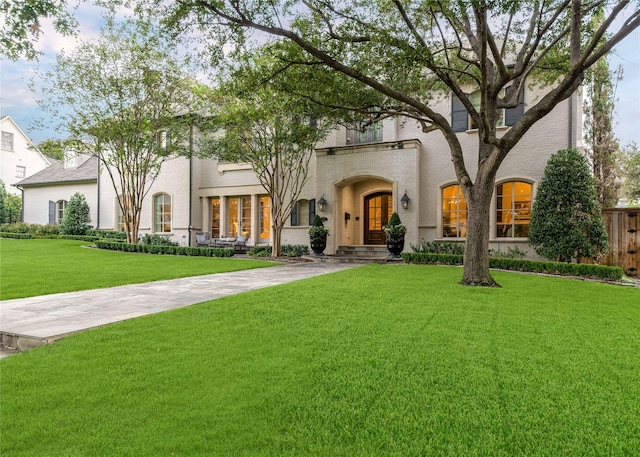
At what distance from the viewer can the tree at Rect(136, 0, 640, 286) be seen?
6.81 meters

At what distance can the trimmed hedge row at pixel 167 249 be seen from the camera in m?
14.7

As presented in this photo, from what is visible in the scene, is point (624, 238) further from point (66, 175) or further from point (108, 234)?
point (66, 175)

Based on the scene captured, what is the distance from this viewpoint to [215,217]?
1878 cm

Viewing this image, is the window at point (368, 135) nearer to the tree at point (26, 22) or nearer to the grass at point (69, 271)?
the grass at point (69, 271)

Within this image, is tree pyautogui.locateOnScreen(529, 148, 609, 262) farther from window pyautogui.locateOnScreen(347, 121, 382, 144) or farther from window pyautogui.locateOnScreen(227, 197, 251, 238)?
window pyautogui.locateOnScreen(227, 197, 251, 238)

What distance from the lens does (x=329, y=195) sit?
14.8 metres

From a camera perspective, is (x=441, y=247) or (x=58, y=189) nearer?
(x=441, y=247)

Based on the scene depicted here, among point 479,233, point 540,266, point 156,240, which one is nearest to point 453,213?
point 540,266

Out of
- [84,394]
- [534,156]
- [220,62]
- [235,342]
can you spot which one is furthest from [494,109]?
[84,394]

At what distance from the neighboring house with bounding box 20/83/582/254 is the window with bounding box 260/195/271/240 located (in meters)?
0.05

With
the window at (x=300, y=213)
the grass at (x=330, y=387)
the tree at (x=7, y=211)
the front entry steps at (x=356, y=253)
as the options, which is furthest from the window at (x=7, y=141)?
the grass at (x=330, y=387)

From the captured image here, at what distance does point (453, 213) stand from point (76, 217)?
20.1m

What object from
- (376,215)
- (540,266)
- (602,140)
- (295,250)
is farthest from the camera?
(376,215)

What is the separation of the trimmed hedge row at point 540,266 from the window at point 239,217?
27.7 feet
